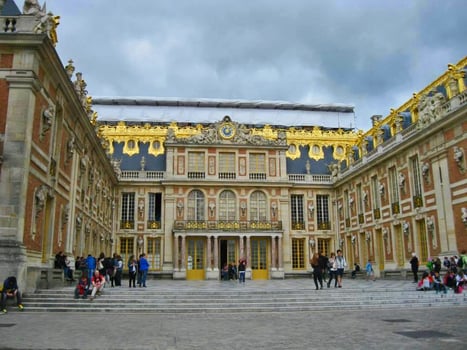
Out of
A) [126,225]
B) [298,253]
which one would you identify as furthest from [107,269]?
[298,253]

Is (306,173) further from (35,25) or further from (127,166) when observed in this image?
(35,25)

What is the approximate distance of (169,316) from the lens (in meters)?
11.7

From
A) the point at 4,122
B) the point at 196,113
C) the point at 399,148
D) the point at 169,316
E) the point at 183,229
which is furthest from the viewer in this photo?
the point at 196,113

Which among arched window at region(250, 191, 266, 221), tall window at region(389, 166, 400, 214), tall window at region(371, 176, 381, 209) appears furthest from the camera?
arched window at region(250, 191, 266, 221)

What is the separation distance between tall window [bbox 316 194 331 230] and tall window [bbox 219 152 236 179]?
7.26 metres

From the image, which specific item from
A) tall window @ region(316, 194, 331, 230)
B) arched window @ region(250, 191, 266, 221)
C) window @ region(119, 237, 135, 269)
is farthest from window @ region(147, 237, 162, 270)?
tall window @ region(316, 194, 331, 230)

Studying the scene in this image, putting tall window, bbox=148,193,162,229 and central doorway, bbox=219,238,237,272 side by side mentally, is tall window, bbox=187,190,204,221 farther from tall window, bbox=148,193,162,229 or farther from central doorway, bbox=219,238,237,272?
central doorway, bbox=219,238,237,272

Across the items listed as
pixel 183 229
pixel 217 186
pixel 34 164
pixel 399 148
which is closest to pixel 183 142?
pixel 217 186

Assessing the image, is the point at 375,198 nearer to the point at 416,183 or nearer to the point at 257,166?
the point at 416,183

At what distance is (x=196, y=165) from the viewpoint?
3597 cm

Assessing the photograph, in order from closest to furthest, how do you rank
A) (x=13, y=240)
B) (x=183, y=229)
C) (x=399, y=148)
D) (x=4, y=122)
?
(x=13, y=240) < (x=4, y=122) < (x=399, y=148) < (x=183, y=229)

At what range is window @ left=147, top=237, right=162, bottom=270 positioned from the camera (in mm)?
34375

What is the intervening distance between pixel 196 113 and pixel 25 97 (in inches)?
1261

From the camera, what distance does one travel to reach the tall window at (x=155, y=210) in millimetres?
35062
